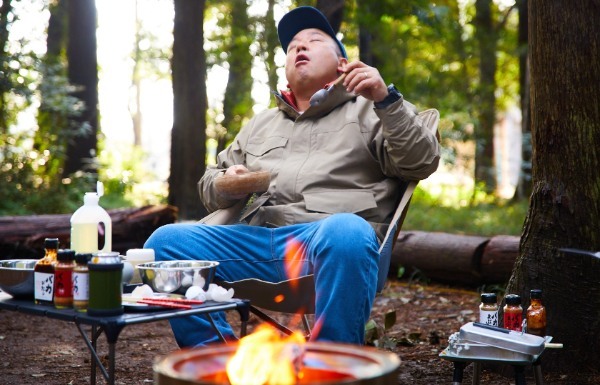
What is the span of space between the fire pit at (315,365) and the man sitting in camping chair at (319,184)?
32.2 inches

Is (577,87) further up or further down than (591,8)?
further down

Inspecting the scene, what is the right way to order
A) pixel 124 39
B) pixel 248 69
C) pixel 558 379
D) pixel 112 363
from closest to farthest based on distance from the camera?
pixel 112 363 → pixel 558 379 → pixel 248 69 → pixel 124 39

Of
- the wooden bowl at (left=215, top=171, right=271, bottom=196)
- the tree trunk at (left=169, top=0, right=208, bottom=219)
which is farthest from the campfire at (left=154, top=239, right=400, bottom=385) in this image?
the tree trunk at (left=169, top=0, right=208, bottom=219)

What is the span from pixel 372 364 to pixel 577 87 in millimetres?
1944

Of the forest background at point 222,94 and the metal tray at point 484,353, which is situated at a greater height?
the forest background at point 222,94

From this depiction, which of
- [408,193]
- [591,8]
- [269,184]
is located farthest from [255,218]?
[591,8]

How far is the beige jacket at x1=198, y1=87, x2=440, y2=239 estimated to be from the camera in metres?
3.05

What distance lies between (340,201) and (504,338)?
947 millimetres

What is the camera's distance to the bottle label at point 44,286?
2.24m

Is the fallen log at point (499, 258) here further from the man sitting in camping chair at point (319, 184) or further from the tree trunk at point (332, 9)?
the tree trunk at point (332, 9)

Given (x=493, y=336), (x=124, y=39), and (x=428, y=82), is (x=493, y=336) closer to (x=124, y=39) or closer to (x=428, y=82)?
(x=428, y=82)

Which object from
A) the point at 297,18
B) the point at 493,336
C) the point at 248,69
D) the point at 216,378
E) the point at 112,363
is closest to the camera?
the point at 216,378

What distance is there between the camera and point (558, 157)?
3.17 m

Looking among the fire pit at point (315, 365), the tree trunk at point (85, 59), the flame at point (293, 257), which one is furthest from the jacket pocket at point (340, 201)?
the tree trunk at point (85, 59)
